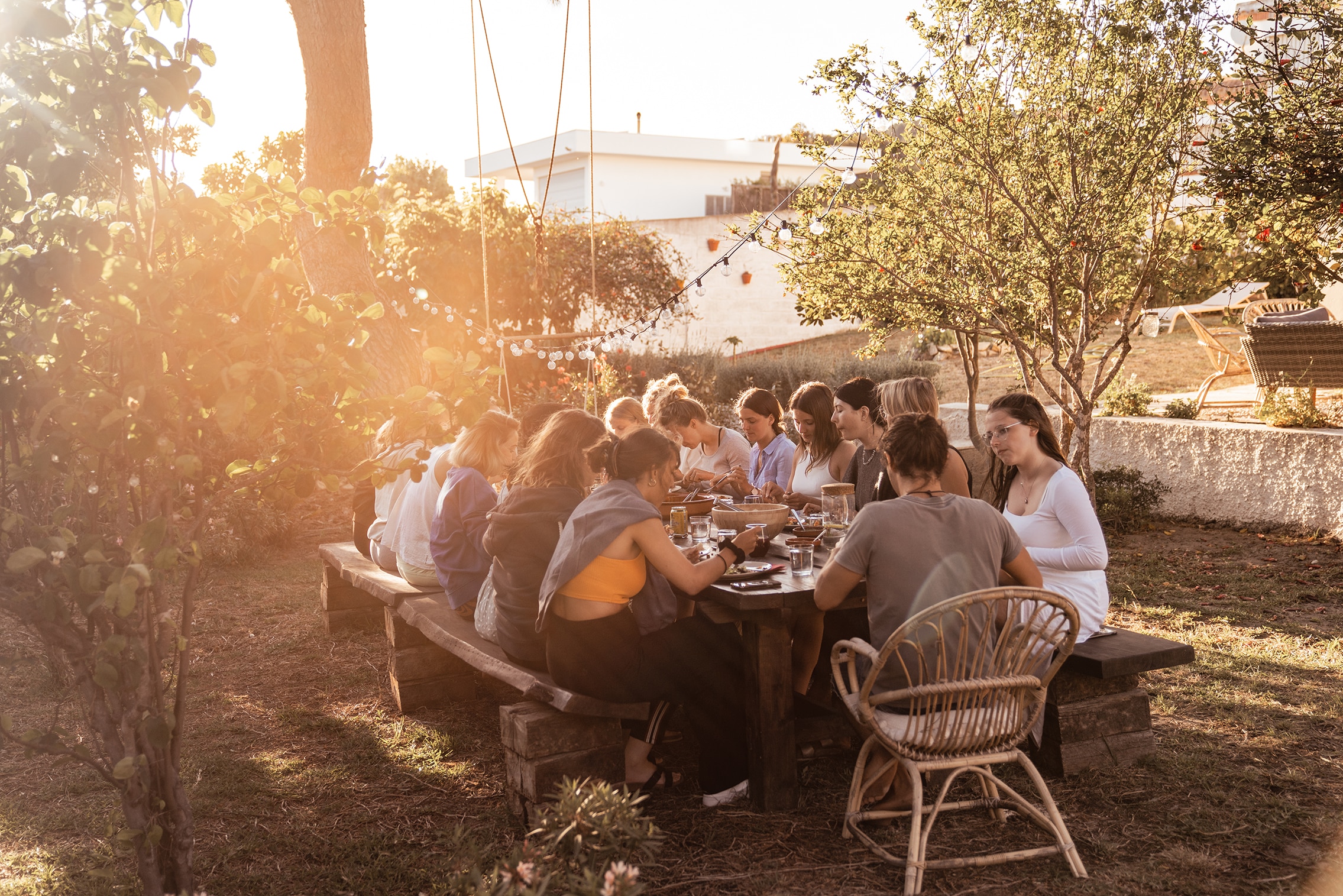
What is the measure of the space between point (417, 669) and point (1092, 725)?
2920 millimetres

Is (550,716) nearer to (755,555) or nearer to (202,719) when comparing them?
(755,555)

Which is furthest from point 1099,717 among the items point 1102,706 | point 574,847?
point 574,847

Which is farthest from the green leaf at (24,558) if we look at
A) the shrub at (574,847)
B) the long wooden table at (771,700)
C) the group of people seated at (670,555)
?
the long wooden table at (771,700)

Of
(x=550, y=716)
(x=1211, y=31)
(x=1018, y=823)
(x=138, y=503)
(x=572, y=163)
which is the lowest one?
(x=1018, y=823)

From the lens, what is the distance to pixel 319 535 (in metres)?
9.00

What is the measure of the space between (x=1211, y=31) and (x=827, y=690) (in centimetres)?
477

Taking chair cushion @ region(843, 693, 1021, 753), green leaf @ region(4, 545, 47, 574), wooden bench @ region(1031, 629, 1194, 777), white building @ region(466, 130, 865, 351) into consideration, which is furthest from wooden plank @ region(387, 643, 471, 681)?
white building @ region(466, 130, 865, 351)

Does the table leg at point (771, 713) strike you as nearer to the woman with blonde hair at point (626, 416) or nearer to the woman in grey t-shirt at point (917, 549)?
the woman in grey t-shirt at point (917, 549)

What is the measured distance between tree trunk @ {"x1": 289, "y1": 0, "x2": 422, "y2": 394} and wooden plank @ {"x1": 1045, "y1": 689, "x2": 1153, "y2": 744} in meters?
5.21

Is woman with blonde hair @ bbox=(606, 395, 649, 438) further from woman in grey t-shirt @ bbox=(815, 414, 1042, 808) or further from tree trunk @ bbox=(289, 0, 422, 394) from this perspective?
woman in grey t-shirt @ bbox=(815, 414, 1042, 808)

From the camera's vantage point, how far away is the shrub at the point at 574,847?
2.26m

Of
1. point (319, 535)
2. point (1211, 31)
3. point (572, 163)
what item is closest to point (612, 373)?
point (319, 535)

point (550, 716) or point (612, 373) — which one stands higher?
point (612, 373)

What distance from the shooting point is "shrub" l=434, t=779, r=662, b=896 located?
2.26 meters
